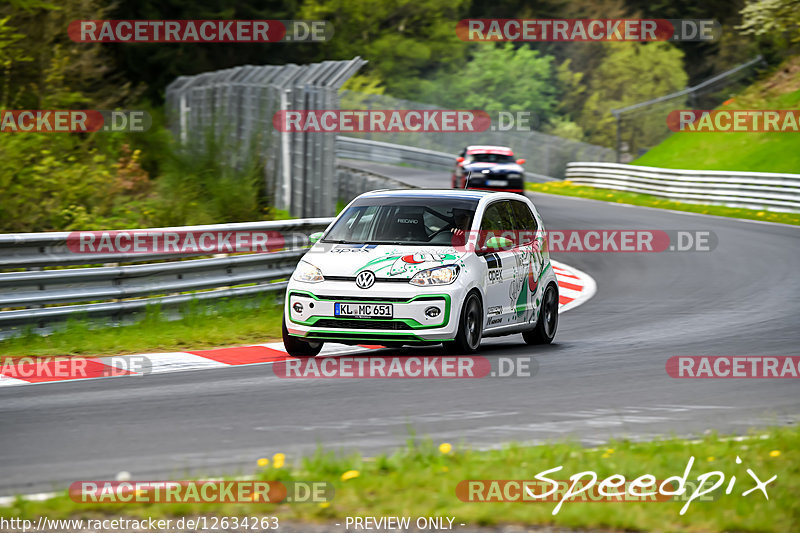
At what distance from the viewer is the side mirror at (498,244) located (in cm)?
1179

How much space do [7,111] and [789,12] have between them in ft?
91.8

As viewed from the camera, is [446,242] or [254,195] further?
[254,195]

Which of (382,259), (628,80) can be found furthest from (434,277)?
(628,80)

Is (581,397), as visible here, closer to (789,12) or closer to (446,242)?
(446,242)

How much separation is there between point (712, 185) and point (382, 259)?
2597cm

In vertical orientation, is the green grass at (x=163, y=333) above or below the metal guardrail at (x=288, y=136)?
below

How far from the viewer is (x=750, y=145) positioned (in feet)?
134

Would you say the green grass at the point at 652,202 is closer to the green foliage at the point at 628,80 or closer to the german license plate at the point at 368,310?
the german license plate at the point at 368,310

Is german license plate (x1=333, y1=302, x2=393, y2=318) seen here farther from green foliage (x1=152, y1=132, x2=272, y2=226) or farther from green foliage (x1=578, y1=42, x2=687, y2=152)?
green foliage (x1=578, y1=42, x2=687, y2=152)

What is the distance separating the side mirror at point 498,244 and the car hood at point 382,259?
0.57 m

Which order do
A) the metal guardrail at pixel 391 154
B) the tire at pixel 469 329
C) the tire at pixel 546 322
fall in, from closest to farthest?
the tire at pixel 469 329 → the tire at pixel 546 322 → the metal guardrail at pixel 391 154

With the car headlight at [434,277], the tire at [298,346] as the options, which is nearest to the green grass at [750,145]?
the car headlight at [434,277]

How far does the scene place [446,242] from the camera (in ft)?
37.7

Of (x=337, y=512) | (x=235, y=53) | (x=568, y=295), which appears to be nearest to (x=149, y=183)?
(x=568, y=295)
